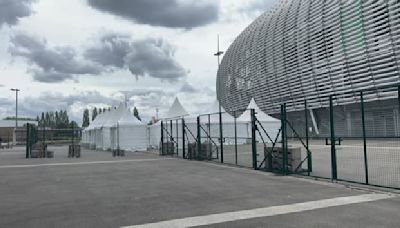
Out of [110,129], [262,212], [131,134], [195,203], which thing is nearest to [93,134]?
[110,129]

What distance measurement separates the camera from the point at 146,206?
8.21 metres

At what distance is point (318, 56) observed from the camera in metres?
49.8

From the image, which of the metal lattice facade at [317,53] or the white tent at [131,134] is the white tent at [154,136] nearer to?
the white tent at [131,134]

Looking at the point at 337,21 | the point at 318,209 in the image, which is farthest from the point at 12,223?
the point at 337,21

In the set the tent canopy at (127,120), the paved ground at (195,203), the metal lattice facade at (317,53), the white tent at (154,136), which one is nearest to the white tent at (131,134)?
the tent canopy at (127,120)

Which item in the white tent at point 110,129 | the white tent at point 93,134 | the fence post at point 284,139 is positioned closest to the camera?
the fence post at point 284,139

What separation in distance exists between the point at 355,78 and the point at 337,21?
310 inches

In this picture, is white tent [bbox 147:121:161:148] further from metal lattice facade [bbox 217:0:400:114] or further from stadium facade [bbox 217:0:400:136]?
metal lattice facade [bbox 217:0:400:114]

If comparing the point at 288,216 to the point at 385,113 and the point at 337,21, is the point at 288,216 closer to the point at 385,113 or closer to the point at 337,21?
the point at 385,113

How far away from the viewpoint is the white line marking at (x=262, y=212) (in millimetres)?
6660

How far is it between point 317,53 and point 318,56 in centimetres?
46

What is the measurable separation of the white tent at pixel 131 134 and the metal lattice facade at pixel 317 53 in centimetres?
1775

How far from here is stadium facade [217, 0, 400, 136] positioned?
128 ft

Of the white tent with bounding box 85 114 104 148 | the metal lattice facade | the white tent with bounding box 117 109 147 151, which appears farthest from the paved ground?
the white tent with bounding box 85 114 104 148
